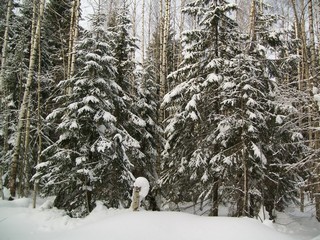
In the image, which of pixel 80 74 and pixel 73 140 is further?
pixel 80 74

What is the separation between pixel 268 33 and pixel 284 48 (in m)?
1.26

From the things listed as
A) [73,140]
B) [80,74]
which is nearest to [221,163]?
[73,140]

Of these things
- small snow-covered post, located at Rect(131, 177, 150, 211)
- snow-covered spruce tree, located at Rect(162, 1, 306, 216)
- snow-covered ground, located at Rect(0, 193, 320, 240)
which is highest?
snow-covered spruce tree, located at Rect(162, 1, 306, 216)

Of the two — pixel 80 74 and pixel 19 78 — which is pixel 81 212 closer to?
pixel 80 74

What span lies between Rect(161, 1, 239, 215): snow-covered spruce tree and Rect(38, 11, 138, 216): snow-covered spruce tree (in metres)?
2.41

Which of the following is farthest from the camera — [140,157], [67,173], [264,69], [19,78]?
[19,78]

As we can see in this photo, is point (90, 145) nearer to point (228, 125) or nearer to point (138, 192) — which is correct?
point (138, 192)

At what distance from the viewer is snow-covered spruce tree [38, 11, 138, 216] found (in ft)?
30.5

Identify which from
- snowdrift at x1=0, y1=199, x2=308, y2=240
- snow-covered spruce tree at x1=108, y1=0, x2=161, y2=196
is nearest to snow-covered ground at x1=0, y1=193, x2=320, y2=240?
snowdrift at x1=0, y1=199, x2=308, y2=240

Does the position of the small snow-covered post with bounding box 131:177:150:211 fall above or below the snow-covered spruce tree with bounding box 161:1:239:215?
below

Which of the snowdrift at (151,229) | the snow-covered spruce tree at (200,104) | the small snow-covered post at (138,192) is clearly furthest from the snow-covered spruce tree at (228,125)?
the small snow-covered post at (138,192)

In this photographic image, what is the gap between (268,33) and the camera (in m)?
10.8

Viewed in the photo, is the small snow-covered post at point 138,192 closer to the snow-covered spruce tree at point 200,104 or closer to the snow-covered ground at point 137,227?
the snow-covered ground at point 137,227

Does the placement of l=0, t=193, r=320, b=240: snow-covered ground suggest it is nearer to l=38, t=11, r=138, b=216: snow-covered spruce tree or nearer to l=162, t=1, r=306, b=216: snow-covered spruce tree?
l=38, t=11, r=138, b=216: snow-covered spruce tree
